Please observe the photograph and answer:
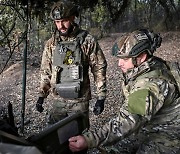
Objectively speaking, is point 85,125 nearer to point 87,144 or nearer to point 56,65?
point 87,144

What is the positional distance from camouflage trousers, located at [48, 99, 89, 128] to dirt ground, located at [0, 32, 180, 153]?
0.50 m

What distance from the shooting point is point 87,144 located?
Result: 2.50 metres

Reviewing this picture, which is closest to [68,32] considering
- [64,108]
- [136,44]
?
[64,108]

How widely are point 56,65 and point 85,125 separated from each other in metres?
1.61

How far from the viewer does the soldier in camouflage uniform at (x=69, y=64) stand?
4.24 metres

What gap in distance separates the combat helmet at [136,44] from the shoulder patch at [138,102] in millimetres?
322

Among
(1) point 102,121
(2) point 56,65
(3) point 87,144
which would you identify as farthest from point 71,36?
(1) point 102,121

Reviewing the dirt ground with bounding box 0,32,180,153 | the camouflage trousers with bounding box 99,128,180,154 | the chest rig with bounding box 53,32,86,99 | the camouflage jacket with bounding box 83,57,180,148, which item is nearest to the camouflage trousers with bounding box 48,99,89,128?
the chest rig with bounding box 53,32,86,99

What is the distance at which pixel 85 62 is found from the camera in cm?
438

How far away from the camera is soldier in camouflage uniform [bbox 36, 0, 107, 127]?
4242 mm

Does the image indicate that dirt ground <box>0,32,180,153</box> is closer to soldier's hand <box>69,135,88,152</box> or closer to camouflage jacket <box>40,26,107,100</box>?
camouflage jacket <box>40,26,107,100</box>

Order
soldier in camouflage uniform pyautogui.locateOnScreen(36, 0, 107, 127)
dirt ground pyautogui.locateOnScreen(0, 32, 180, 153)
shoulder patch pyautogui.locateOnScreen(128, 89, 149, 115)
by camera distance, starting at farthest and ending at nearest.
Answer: dirt ground pyautogui.locateOnScreen(0, 32, 180, 153) < soldier in camouflage uniform pyautogui.locateOnScreen(36, 0, 107, 127) < shoulder patch pyautogui.locateOnScreen(128, 89, 149, 115)

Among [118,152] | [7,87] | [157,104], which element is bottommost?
[7,87]

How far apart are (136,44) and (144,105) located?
0.48m
